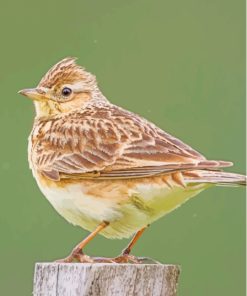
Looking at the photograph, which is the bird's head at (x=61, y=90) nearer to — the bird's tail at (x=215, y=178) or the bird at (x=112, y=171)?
the bird at (x=112, y=171)

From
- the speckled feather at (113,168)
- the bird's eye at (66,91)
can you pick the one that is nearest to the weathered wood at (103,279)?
the speckled feather at (113,168)

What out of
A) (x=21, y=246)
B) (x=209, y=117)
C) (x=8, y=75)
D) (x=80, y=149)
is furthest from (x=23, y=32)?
(x=80, y=149)

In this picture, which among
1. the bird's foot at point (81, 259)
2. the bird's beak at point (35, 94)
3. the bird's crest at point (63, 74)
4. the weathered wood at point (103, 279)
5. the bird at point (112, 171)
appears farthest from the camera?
the bird's crest at point (63, 74)

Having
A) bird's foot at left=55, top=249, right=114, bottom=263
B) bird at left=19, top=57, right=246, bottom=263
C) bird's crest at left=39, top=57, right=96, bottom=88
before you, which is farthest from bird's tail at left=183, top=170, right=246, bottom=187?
bird's crest at left=39, top=57, right=96, bottom=88

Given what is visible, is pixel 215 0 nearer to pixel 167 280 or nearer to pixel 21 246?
pixel 21 246

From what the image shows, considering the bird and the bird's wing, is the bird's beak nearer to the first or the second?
the bird

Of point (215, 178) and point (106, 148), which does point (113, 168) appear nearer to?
point (106, 148)
